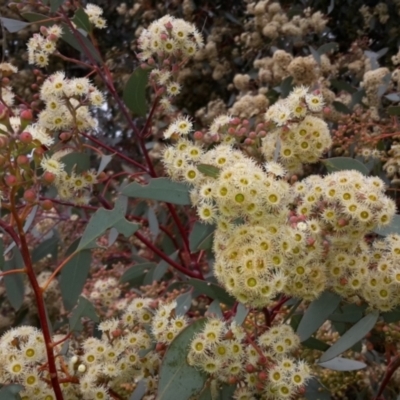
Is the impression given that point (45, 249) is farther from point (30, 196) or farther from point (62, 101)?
point (30, 196)

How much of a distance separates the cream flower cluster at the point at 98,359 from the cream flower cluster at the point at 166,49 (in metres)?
0.72

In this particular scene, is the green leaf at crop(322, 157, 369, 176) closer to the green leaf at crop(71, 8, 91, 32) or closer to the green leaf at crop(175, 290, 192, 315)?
the green leaf at crop(175, 290, 192, 315)

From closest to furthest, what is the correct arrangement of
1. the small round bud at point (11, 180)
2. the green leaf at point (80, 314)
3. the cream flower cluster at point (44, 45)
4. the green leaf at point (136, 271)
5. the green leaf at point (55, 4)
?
the small round bud at point (11, 180) < the green leaf at point (80, 314) < the green leaf at point (55, 4) < the cream flower cluster at point (44, 45) < the green leaf at point (136, 271)

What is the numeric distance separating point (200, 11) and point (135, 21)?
1.55 feet

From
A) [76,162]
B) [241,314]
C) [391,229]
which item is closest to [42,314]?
[241,314]

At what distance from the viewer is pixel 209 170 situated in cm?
137

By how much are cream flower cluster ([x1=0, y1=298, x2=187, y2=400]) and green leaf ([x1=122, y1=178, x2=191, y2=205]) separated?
26 centimetres

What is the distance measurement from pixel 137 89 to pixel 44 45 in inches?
13.9

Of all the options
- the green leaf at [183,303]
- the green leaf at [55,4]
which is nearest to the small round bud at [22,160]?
the green leaf at [183,303]

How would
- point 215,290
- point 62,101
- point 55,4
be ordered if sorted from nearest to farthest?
point 215,290 → point 62,101 → point 55,4

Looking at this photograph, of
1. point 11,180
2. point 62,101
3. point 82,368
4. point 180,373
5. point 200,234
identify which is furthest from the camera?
point 62,101

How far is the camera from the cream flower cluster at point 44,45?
81.7 inches

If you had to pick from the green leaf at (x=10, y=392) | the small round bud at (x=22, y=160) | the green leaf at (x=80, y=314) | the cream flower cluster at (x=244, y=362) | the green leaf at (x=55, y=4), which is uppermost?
the green leaf at (x=55, y=4)

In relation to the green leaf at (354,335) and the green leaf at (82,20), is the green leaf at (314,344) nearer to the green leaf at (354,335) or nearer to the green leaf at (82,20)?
the green leaf at (354,335)
